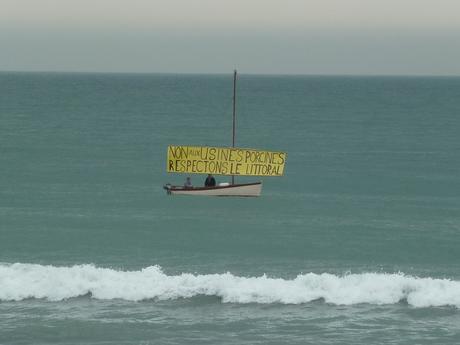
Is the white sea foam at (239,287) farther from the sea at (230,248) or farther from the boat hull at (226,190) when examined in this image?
the boat hull at (226,190)

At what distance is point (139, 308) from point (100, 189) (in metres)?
28.1

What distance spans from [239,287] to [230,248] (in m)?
9.54

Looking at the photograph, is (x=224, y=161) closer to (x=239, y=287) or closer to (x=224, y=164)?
(x=224, y=164)

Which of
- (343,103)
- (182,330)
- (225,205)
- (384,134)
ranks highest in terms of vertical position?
(343,103)

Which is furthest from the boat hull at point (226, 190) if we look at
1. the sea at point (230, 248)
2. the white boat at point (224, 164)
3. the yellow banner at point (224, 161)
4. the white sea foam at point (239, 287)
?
the white sea foam at point (239, 287)

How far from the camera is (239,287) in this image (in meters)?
35.5

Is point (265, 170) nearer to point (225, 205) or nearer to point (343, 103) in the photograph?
point (225, 205)

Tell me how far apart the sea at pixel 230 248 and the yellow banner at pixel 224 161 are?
207 cm

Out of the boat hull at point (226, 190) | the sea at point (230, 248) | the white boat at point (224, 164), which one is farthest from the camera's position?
the white boat at point (224, 164)

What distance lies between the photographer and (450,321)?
3219 centimetres

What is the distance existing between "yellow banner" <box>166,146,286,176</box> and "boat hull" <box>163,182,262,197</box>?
102cm

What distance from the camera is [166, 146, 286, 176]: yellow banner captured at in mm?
55781

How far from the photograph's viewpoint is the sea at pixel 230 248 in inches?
1253

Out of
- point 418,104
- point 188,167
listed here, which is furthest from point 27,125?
point 418,104
